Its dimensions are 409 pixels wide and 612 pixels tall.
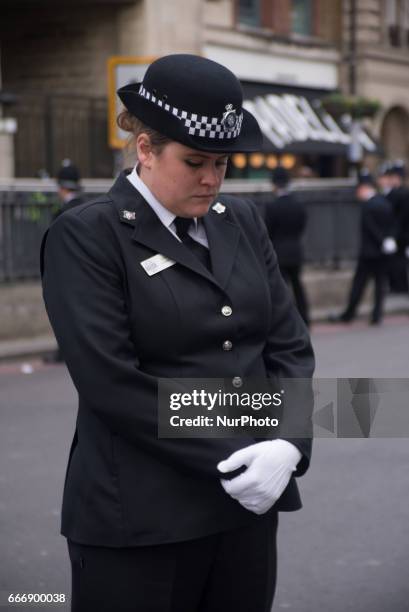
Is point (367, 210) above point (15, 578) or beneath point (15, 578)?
beneath

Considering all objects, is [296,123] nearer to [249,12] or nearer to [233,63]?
[233,63]

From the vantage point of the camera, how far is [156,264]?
2238 mm

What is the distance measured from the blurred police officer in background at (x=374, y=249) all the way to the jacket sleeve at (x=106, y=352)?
11849 mm

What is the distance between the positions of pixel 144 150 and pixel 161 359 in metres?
0.46

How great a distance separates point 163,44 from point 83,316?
18.7 m

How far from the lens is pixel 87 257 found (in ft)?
7.14

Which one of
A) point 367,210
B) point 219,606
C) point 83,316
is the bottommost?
point 367,210

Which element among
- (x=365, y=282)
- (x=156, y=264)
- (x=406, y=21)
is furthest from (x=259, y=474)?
(x=406, y=21)

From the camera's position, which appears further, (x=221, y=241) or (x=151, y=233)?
(x=221, y=241)

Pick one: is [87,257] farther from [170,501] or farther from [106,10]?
[106,10]

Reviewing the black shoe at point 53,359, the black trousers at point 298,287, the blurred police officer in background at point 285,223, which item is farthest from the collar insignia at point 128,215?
the black trousers at point 298,287

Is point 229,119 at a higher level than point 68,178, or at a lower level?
higher

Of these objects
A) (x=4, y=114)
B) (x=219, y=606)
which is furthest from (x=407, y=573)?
(x=4, y=114)

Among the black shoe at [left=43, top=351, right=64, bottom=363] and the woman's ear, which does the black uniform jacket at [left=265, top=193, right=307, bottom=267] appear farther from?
the woman's ear
